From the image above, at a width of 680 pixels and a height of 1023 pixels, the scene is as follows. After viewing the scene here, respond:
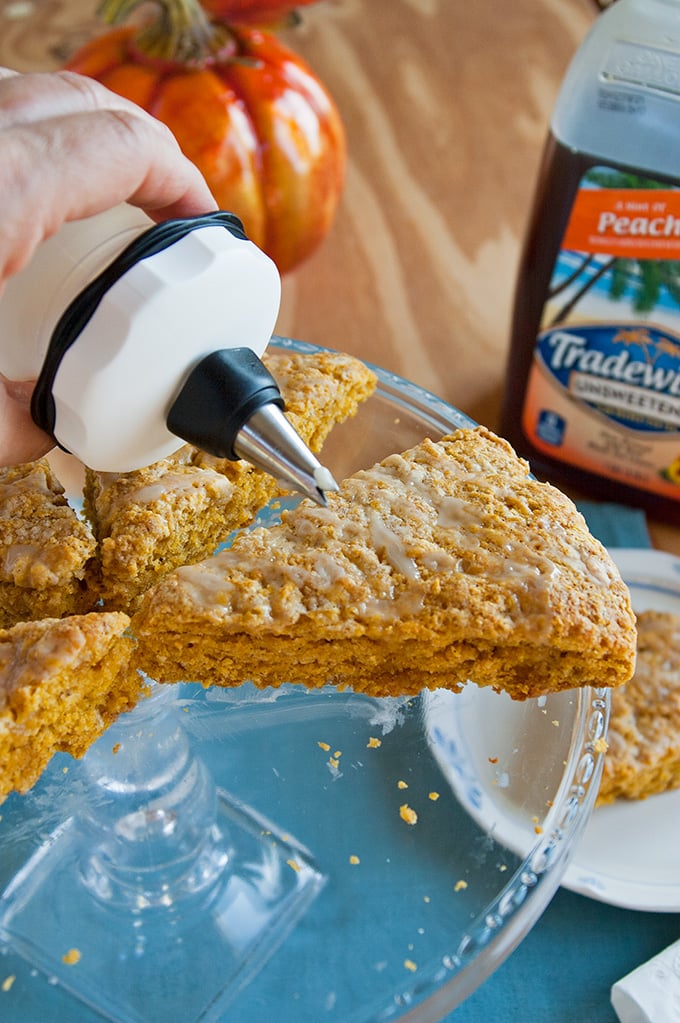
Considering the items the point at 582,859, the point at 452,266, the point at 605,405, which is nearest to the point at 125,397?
the point at 582,859

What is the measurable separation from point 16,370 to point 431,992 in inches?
18.8

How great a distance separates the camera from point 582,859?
40.2 inches

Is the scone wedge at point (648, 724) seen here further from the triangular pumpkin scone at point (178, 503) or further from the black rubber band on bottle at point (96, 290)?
the black rubber band on bottle at point (96, 290)

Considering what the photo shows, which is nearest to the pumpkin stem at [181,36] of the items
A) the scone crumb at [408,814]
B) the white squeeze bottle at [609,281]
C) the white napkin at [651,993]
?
the white squeeze bottle at [609,281]

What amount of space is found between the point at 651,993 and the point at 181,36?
4.07 ft

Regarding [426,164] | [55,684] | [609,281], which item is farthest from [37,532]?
[426,164]

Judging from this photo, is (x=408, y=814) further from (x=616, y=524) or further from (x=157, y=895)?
(x=616, y=524)

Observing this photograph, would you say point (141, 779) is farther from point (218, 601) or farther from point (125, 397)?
point (125, 397)

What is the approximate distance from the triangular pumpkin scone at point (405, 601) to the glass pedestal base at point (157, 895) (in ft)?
0.49

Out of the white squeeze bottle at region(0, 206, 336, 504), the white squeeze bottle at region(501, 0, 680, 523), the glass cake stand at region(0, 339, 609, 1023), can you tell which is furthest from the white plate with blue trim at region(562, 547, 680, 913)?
the white squeeze bottle at region(0, 206, 336, 504)

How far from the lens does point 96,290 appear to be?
0.61 meters

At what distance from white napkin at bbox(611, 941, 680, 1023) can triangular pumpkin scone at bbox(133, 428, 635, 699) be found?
325 mm

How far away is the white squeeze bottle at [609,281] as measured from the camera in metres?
1.07

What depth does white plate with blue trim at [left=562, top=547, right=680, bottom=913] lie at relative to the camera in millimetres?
977
